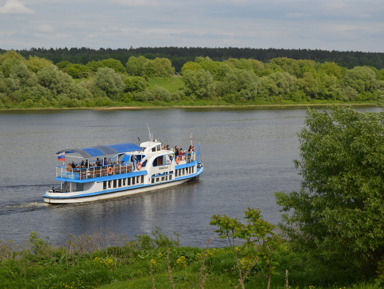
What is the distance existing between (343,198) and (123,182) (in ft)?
111

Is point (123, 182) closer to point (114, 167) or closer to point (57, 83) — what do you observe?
point (114, 167)

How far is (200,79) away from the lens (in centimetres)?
15900

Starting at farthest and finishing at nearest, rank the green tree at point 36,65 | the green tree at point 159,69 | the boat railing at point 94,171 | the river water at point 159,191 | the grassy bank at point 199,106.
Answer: the green tree at point 159,69 < the green tree at point 36,65 < the grassy bank at point 199,106 < the boat railing at point 94,171 < the river water at point 159,191

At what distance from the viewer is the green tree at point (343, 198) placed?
1914 centimetres

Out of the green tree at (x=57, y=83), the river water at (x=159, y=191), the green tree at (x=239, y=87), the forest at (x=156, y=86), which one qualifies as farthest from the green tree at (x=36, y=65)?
the green tree at (x=239, y=87)

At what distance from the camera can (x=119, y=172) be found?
171 feet

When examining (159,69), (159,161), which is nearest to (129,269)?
(159,161)

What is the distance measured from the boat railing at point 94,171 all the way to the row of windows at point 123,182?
0.79 meters

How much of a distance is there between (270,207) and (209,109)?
4113 inches

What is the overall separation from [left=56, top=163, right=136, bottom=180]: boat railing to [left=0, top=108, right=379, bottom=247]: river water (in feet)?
8.43

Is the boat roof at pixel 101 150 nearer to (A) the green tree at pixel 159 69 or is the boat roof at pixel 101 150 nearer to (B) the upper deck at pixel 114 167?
(B) the upper deck at pixel 114 167

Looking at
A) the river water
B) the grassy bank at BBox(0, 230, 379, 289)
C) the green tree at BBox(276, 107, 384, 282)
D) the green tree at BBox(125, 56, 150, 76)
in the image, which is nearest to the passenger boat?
the river water

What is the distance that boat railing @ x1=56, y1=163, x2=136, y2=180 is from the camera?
48312 mm

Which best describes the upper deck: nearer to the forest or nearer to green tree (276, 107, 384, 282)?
green tree (276, 107, 384, 282)
